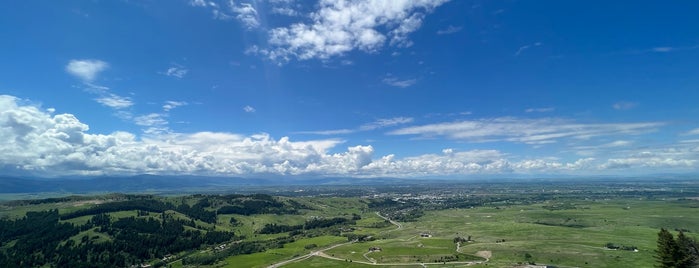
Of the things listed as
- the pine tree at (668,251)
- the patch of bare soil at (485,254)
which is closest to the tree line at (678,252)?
the pine tree at (668,251)

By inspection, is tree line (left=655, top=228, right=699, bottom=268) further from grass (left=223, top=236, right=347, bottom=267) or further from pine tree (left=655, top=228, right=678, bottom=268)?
grass (left=223, top=236, right=347, bottom=267)

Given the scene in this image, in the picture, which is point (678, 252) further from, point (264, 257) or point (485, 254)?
point (264, 257)

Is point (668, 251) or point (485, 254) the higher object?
point (668, 251)

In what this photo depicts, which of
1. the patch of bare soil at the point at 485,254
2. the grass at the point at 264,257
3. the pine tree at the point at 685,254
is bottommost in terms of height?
the grass at the point at 264,257

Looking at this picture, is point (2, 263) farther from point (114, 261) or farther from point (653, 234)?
point (653, 234)

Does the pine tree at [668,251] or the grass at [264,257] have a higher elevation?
the pine tree at [668,251]

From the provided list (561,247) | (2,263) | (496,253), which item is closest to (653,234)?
(561,247)

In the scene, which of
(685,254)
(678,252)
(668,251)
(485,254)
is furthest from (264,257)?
(685,254)

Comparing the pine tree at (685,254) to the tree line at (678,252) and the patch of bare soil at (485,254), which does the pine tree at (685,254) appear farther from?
the patch of bare soil at (485,254)

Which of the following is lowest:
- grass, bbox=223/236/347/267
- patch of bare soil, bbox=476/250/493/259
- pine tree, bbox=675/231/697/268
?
grass, bbox=223/236/347/267

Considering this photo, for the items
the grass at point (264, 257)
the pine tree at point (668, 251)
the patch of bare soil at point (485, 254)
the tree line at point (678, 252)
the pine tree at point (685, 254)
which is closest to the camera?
the pine tree at point (685, 254)

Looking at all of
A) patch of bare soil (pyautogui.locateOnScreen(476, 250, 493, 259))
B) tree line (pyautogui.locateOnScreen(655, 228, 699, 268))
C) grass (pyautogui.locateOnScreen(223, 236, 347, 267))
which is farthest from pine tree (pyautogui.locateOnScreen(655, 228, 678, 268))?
grass (pyautogui.locateOnScreen(223, 236, 347, 267))

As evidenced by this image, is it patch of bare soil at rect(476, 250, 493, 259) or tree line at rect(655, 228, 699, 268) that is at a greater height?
tree line at rect(655, 228, 699, 268)
